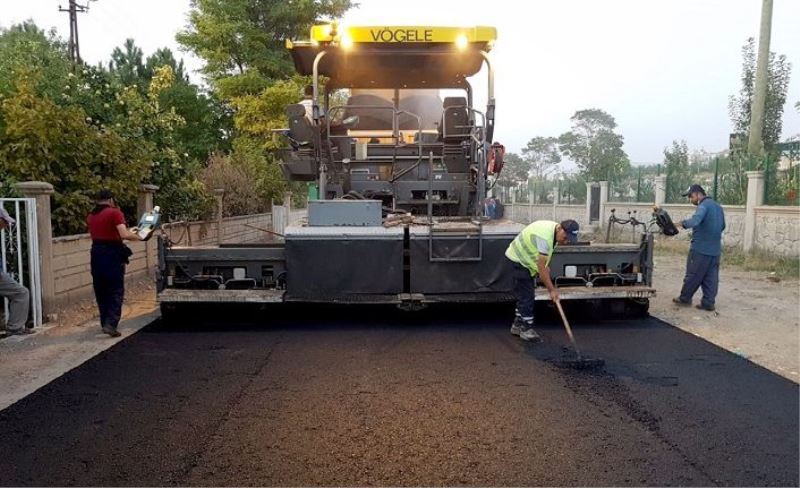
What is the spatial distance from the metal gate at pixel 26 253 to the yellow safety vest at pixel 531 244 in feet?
15.8

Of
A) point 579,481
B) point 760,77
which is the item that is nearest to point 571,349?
point 579,481

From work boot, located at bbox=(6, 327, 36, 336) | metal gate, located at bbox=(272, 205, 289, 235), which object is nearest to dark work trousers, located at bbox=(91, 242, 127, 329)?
work boot, located at bbox=(6, 327, 36, 336)

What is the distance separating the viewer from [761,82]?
14.6m

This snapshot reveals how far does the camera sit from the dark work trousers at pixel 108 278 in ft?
21.2

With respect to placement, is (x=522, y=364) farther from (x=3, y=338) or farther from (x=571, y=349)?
(x=3, y=338)

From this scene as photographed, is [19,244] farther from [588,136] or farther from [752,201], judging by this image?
[588,136]

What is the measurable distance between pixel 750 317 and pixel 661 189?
11056 mm

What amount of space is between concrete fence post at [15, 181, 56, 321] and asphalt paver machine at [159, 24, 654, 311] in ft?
4.34

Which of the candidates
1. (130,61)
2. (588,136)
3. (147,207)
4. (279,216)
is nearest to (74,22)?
(130,61)

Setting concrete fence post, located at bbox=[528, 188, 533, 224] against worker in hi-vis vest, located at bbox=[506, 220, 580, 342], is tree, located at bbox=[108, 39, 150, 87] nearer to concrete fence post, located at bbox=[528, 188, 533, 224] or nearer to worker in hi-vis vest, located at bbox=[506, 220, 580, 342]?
concrete fence post, located at bbox=[528, 188, 533, 224]

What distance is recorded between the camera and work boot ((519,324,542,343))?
6207 mm

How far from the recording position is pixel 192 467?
3.38m

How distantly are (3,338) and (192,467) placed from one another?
4.12 m

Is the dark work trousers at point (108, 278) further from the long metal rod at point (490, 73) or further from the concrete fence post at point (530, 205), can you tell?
the concrete fence post at point (530, 205)
